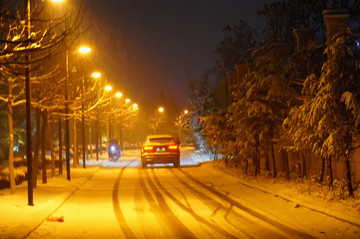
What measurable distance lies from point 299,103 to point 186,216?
763 centimetres

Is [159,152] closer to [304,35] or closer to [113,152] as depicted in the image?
[113,152]

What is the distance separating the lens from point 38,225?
456 inches

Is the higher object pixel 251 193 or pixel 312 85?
pixel 312 85

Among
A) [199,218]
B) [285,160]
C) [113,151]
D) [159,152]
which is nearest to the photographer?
[199,218]

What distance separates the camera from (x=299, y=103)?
746 inches

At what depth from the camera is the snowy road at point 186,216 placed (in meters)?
10.7

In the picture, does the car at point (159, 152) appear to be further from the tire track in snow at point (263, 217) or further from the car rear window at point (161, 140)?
the tire track in snow at point (263, 217)

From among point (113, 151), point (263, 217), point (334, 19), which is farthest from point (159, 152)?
point (263, 217)

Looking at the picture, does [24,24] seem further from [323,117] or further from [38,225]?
[323,117]

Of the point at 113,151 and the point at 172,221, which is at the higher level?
the point at 113,151

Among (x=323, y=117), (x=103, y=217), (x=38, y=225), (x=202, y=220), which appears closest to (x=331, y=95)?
(x=323, y=117)

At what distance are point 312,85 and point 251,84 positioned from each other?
590 centimetres

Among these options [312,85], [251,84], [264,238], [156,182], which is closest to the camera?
[264,238]

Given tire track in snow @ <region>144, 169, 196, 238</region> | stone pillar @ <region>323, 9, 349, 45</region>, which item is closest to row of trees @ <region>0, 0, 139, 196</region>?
tire track in snow @ <region>144, 169, 196, 238</region>
